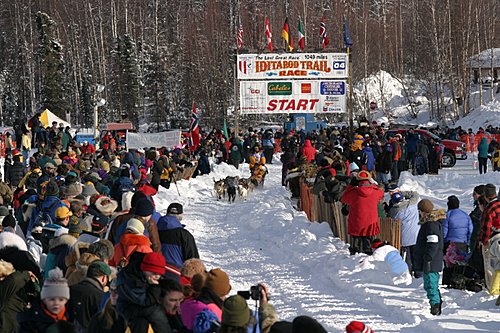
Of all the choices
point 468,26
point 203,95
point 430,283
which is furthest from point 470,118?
point 430,283

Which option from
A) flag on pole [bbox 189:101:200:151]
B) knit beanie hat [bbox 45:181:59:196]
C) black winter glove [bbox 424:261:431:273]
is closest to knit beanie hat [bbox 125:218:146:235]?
knit beanie hat [bbox 45:181:59:196]

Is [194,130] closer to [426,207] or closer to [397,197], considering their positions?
[397,197]

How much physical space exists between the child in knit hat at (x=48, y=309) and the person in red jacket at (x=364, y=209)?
6.89 m

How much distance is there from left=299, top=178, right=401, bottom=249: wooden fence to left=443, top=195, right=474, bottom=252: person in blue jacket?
1.29 meters

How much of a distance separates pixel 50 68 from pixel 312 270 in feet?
154

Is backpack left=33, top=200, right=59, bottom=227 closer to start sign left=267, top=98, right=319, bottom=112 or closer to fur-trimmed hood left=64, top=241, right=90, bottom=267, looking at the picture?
fur-trimmed hood left=64, top=241, right=90, bottom=267

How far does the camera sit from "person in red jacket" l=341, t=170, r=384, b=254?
11625 millimetres

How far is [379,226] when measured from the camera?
38.9 feet

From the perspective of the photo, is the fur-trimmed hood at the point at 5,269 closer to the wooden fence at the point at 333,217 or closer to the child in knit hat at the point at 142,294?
the child in knit hat at the point at 142,294

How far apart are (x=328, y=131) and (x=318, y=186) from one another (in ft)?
69.0

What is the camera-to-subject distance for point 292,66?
35.7 meters

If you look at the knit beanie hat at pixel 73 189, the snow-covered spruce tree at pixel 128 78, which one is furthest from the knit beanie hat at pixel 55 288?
the snow-covered spruce tree at pixel 128 78

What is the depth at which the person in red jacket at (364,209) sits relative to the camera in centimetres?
1162

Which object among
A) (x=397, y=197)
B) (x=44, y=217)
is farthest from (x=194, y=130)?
(x=44, y=217)
